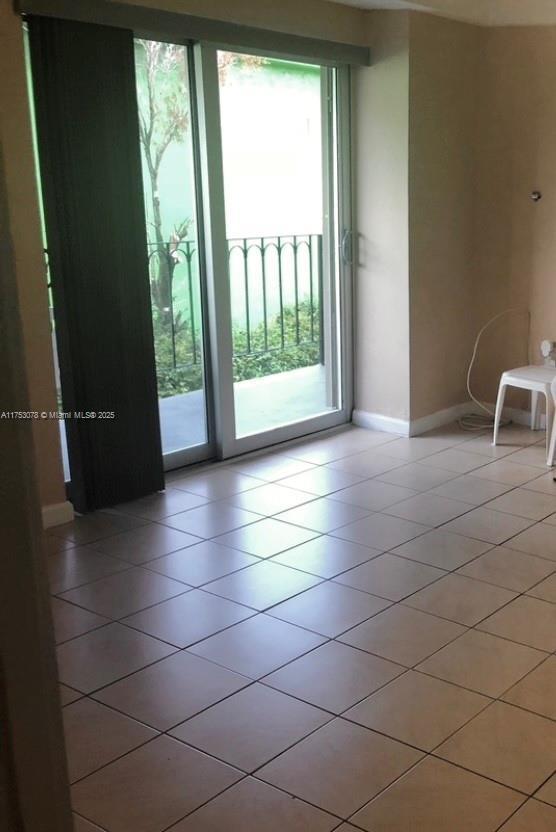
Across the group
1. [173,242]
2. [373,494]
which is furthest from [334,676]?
[173,242]

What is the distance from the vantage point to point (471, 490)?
380 centimetres

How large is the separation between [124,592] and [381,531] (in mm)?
1046

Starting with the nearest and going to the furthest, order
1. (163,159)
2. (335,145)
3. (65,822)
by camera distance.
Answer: (65,822)
(163,159)
(335,145)

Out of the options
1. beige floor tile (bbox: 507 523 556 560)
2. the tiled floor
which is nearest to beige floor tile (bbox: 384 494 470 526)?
the tiled floor

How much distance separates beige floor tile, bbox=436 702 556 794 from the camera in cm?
191

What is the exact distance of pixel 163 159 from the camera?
3799mm

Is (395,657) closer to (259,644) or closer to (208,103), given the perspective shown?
(259,644)

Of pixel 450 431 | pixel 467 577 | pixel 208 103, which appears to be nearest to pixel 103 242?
pixel 208 103

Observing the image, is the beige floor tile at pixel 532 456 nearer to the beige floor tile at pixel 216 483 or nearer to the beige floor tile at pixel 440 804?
the beige floor tile at pixel 216 483

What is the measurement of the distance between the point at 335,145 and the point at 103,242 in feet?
5.37

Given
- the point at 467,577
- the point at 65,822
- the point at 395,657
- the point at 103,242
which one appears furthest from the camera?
the point at 103,242

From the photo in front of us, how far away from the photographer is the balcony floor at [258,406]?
4125 millimetres

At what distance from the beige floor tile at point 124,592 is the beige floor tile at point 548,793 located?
1382 millimetres

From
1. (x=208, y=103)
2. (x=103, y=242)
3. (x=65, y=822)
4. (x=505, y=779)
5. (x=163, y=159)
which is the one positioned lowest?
(x=505, y=779)
